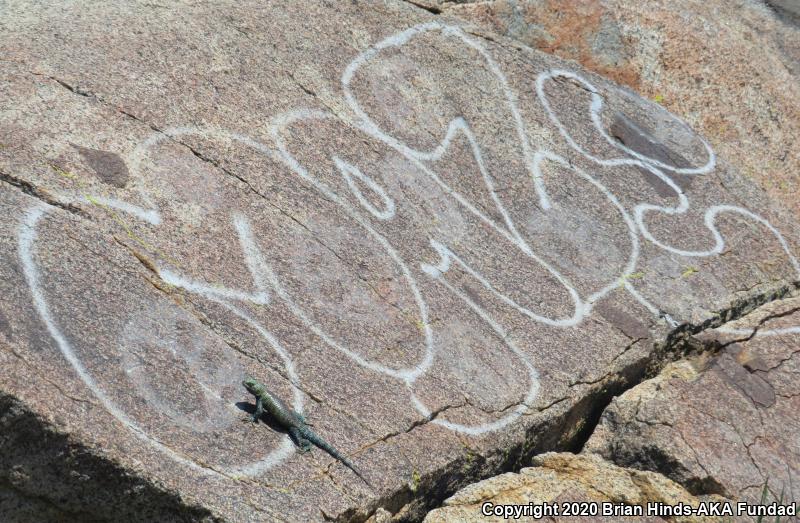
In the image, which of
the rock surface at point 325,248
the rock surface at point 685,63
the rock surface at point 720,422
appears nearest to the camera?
the rock surface at point 325,248

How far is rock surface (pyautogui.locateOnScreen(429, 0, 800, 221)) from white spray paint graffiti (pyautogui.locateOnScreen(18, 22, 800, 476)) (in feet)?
1.62

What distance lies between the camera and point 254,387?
10.8 ft

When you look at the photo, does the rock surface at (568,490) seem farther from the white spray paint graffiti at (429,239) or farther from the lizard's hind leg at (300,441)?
the lizard's hind leg at (300,441)

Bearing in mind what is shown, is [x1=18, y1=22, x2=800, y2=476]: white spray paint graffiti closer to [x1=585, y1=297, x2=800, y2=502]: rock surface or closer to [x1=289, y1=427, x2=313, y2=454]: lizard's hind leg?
[x1=289, y1=427, x2=313, y2=454]: lizard's hind leg

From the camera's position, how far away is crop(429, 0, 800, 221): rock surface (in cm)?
615

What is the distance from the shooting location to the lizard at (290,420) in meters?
3.28

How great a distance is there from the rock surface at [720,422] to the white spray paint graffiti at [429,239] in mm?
310

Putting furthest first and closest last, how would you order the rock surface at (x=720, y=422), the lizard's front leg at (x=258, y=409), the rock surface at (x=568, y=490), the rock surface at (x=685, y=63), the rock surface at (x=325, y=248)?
the rock surface at (x=685, y=63)
the rock surface at (x=720, y=422)
the rock surface at (x=568, y=490)
the lizard's front leg at (x=258, y=409)
the rock surface at (x=325, y=248)

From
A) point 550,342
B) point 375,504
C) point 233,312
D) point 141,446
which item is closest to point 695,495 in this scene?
point 550,342

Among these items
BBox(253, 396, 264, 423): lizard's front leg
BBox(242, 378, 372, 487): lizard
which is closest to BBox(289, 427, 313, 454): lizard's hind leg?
BBox(242, 378, 372, 487): lizard

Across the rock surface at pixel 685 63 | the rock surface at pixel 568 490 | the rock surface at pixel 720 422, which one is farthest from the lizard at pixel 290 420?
the rock surface at pixel 685 63

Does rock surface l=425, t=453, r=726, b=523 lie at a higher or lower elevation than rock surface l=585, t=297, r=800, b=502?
lower

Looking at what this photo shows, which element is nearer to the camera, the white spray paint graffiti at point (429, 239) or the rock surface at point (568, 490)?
the white spray paint graffiti at point (429, 239)

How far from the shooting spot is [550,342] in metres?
4.29
